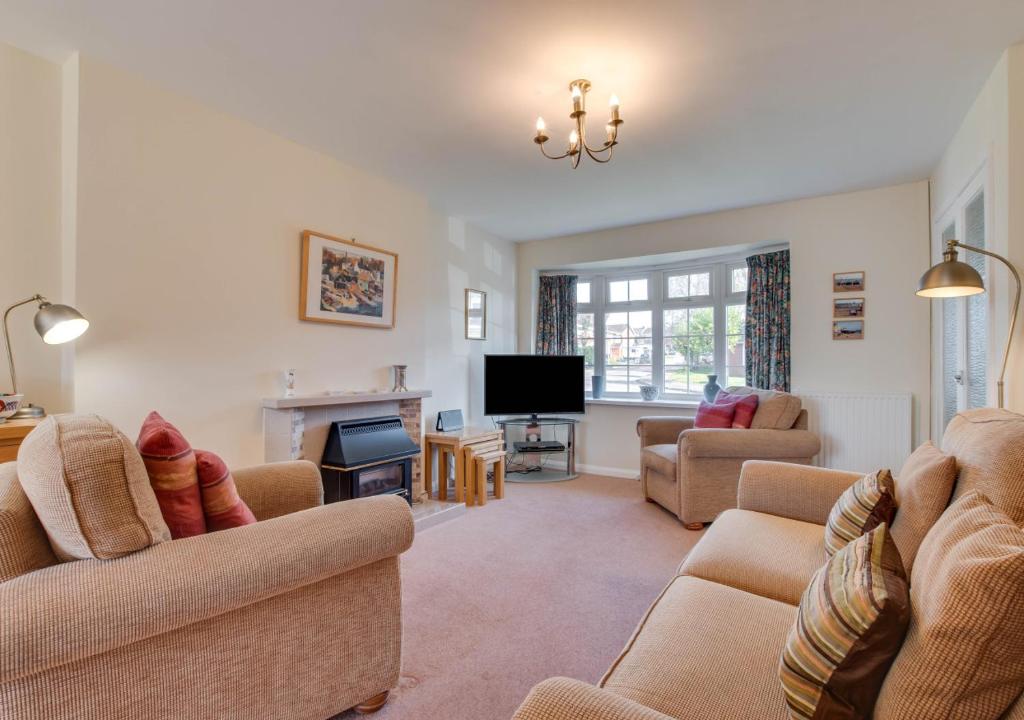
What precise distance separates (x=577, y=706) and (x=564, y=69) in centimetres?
246

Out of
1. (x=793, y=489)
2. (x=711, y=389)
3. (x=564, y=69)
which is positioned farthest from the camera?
(x=711, y=389)

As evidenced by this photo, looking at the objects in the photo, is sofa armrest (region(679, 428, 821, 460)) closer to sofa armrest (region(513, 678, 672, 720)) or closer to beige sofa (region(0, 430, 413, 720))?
beige sofa (region(0, 430, 413, 720))

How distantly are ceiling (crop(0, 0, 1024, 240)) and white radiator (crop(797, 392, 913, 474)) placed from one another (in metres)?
1.71

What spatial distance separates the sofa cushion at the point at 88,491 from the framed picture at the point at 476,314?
377 cm

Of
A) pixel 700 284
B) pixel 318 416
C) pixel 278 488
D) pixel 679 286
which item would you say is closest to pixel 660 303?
pixel 679 286

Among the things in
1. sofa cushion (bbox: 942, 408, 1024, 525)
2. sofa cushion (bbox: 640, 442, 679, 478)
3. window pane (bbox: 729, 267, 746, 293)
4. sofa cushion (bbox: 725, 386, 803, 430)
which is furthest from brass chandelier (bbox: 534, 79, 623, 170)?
window pane (bbox: 729, 267, 746, 293)

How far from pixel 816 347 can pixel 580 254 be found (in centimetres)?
237

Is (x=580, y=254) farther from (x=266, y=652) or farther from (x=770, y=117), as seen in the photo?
(x=266, y=652)

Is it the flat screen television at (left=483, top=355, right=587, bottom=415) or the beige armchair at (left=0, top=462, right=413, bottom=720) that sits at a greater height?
the flat screen television at (left=483, top=355, right=587, bottom=415)

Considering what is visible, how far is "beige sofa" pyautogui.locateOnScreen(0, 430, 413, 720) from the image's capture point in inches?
42.3

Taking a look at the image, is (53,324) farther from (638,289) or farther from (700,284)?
(700,284)

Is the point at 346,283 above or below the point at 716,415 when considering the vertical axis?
above

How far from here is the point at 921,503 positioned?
1463mm

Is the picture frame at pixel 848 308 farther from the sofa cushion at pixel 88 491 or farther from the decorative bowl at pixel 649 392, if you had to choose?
the sofa cushion at pixel 88 491
